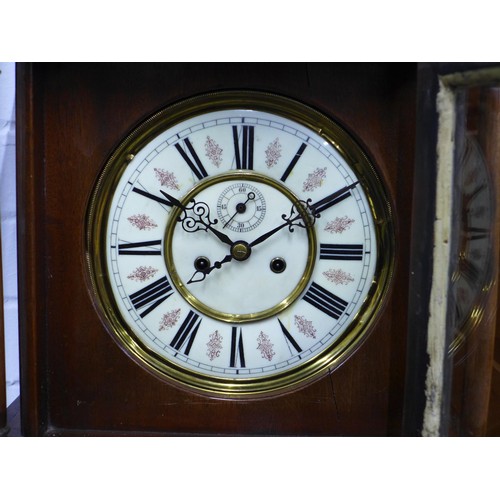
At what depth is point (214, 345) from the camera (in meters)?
1.12

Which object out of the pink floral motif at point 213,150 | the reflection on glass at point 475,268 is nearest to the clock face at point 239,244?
the pink floral motif at point 213,150

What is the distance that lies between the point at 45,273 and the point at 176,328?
0.79 ft

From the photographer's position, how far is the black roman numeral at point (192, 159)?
109 centimetres

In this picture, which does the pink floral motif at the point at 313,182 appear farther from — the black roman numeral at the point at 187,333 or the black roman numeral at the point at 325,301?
the black roman numeral at the point at 187,333

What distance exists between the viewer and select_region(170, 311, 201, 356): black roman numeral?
1114 millimetres

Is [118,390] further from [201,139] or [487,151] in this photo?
[487,151]

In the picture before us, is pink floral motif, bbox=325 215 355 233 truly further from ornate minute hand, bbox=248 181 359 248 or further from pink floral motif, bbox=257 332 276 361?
pink floral motif, bbox=257 332 276 361

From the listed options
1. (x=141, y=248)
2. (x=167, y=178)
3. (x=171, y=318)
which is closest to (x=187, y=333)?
(x=171, y=318)

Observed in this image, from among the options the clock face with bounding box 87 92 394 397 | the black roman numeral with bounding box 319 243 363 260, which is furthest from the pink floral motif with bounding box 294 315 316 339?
the black roman numeral with bounding box 319 243 363 260


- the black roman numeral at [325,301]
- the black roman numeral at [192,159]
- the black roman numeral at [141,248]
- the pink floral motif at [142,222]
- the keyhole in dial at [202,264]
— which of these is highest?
the black roman numeral at [192,159]

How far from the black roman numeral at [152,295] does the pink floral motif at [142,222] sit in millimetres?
91

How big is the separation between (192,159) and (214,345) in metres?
0.32

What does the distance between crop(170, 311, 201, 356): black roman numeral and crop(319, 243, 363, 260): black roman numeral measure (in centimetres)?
24

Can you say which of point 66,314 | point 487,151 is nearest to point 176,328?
point 66,314
